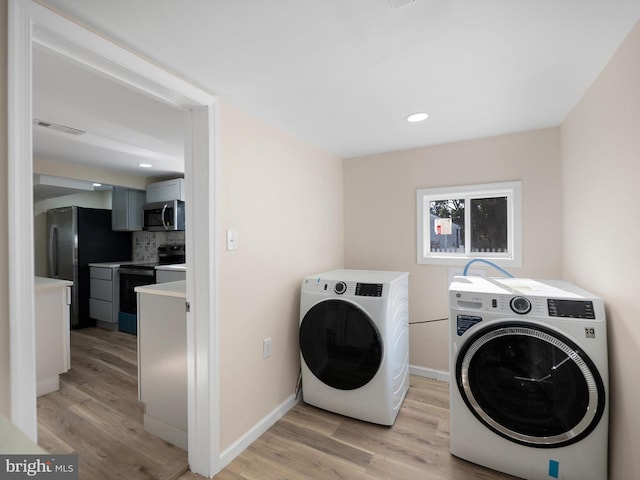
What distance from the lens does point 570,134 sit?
6.49ft

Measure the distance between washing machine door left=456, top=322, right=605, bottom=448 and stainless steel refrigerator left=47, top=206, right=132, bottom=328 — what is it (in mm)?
4784

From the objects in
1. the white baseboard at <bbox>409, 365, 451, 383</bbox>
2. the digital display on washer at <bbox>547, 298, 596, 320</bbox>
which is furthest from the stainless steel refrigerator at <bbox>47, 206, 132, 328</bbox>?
the digital display on washer at <bbox>547, 298, 596, 320</bbox>

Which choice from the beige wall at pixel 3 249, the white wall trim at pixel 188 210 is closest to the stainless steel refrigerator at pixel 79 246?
the white wall trim at pixel 188 210

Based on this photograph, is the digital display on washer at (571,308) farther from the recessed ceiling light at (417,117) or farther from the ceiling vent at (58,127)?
the ceiling vent at (58,127)

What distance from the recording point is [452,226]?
271 centimetres

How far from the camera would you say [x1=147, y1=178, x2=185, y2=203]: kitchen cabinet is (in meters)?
3.96

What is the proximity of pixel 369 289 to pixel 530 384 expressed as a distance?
958 mm

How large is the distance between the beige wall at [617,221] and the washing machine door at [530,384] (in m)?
0.14

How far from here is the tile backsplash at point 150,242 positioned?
4.39 m

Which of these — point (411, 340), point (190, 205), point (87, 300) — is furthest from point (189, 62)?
point (87, 300)

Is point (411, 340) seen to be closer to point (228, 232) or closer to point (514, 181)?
point (514, 181)

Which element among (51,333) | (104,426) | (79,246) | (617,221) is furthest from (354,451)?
(79,246)

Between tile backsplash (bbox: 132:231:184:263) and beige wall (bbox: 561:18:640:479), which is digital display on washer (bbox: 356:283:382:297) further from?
tile backsplash (bbox: 132:231:184:263)

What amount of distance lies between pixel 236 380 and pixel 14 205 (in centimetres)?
135
